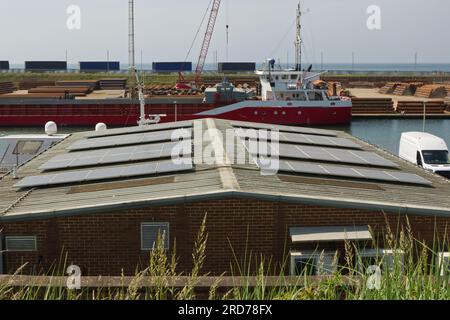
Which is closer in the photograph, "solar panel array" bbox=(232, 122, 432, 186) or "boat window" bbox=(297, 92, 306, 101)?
"solar panel array" bbox=(232, 122, 432, 186)

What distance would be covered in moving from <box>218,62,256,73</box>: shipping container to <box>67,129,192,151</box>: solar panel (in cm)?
13815

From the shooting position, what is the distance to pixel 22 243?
46.1 ft

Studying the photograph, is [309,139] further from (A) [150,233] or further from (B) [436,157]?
(A) [150,233]

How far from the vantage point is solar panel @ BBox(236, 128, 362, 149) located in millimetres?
24109

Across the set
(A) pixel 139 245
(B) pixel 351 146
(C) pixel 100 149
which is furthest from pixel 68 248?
(B) pixel 351 146

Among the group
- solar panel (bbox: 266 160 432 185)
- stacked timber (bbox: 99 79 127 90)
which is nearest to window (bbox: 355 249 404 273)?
solar panel (bbox: 266 160 432 185)

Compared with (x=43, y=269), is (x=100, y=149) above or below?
above

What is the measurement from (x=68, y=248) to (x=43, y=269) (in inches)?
31.6

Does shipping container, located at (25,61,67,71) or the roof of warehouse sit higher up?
shipping container, located at (25,61,67,71)

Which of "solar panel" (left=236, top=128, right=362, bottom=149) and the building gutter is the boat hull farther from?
the building gutter

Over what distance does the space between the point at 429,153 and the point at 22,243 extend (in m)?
22.0

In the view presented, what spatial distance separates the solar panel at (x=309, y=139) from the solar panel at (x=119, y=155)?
3848 mm
